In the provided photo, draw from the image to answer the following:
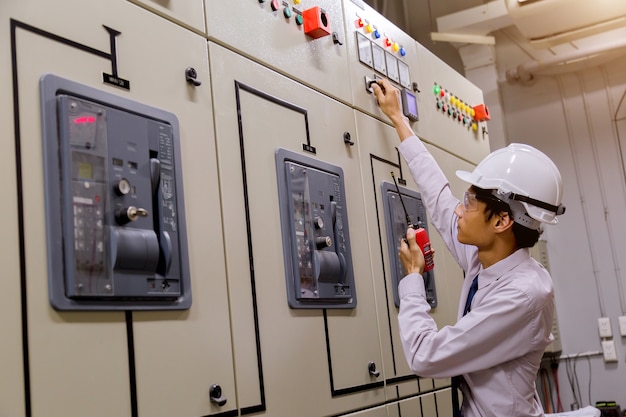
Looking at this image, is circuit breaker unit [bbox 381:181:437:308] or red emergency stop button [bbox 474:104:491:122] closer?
circuit breaker unit [bbox 381:181:437:308]

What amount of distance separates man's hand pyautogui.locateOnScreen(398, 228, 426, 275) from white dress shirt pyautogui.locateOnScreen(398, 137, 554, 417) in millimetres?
115

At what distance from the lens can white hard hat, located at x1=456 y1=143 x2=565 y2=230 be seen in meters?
2.24

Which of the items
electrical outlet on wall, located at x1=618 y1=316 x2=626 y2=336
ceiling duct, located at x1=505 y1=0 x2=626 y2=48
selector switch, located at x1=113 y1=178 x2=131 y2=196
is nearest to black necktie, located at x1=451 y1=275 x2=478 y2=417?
selector switch, located at x1=113 y1=178 x2=131 y2=196

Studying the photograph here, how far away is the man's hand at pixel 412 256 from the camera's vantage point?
236 centimetres

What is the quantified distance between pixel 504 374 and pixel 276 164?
3.19 ft

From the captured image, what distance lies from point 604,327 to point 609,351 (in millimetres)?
179

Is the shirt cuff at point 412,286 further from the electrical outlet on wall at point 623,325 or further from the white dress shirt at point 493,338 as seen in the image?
the electrical outlet on wall at point 623,325

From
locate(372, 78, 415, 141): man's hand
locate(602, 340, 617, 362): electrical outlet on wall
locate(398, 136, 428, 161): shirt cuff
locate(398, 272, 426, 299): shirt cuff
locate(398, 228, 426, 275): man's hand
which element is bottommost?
locate(602, 340, 617, 362): electrical outlet on wall

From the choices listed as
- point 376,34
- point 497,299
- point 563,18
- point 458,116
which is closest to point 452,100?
point 458,116

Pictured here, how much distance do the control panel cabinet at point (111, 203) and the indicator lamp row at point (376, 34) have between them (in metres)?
1.44

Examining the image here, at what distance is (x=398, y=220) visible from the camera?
3039 millimetres

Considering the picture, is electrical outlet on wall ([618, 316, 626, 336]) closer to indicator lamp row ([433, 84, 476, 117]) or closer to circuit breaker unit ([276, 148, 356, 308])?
indicator lamp row ([433, 84, 476, 117])

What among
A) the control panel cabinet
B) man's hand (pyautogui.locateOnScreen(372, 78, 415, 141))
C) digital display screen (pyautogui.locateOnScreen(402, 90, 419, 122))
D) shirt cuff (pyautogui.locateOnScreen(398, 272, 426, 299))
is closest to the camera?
the control panel cabinet

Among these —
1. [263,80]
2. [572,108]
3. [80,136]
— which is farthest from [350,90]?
[572,108]
